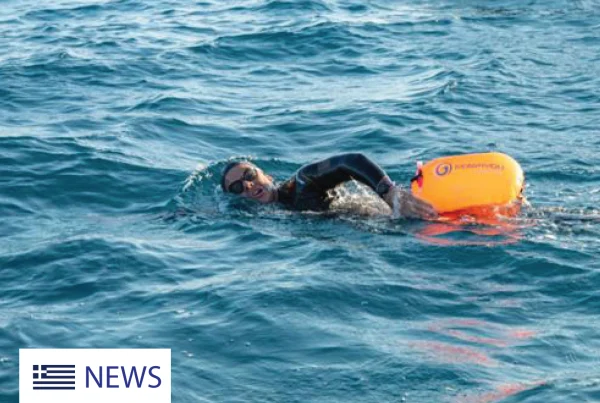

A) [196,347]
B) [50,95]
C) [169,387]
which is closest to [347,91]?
[50,95]

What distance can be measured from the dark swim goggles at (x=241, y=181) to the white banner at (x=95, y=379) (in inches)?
170

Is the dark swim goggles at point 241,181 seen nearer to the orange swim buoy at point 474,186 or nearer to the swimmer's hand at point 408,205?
the swimmer's hand at point 408,205

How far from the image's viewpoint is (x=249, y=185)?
11734 millimetres

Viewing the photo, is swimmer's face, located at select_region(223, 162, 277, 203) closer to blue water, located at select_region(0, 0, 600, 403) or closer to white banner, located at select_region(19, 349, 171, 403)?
blue water, located at select_region(0, 0, 600, 403)

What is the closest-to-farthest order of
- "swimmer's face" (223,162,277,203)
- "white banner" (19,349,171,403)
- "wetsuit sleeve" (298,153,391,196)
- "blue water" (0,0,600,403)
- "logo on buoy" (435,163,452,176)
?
1. "white banner" (19,349,171,403)
2. "blue water" (0,0,600,403)
3. "logo on buoy" (435,163,452,176)
4. "wetsuit sleeve" (298,153,391,196)
5. "swimmer's face" (223,162,277,203)

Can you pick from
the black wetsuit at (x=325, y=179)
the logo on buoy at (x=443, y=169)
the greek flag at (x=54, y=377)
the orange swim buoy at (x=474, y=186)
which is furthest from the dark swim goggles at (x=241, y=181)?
the greek flag at (x=54, y=377)

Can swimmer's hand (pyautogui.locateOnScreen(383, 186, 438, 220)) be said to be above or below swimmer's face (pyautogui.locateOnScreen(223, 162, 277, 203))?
above

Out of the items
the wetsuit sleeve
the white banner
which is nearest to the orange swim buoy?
the wetsuit sleeve

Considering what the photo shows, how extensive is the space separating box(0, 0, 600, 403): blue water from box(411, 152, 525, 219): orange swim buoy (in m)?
0.24

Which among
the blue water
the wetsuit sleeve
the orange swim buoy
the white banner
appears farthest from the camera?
the wetsuit sleeve

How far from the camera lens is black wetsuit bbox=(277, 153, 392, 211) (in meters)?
10.9

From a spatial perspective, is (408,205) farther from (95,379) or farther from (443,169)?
(95,379)

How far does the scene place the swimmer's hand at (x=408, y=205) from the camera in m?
→ 10.6

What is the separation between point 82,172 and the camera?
13234 mm
